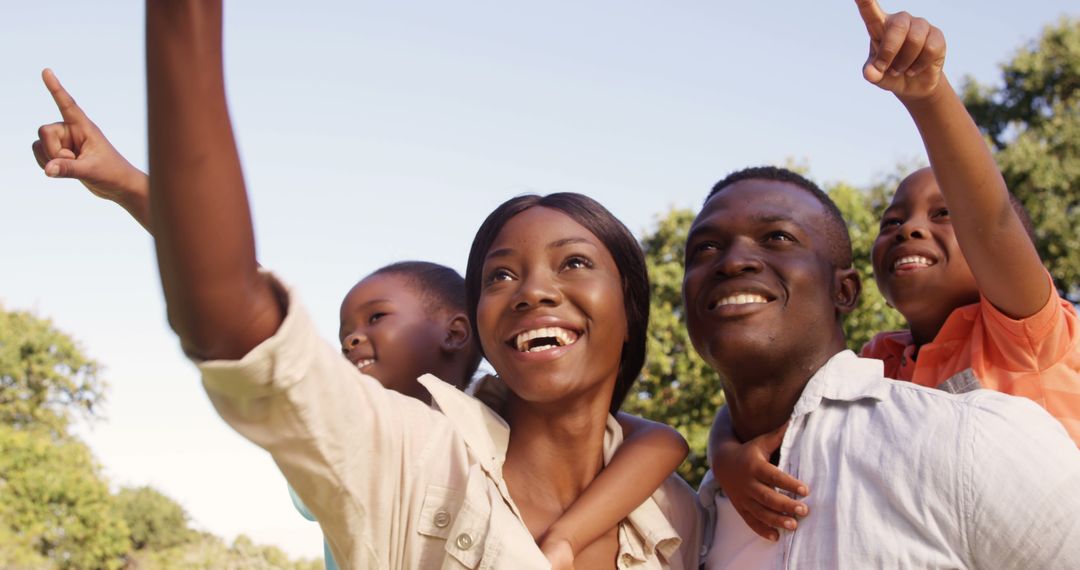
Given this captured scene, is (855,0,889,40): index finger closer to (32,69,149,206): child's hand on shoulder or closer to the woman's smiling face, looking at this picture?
the woman's smiling face

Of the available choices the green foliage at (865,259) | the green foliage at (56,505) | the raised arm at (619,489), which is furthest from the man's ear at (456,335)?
the green foliage at (56,505)

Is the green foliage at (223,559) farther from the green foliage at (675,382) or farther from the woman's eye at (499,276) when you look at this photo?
the woman's eye at (499,276)

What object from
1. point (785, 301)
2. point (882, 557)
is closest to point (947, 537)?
point (882, 557)

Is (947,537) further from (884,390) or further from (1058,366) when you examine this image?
(1058,366)

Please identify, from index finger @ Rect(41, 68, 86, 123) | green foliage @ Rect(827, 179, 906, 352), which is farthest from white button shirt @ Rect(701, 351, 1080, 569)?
green foliage @ Rect(827, 179, 906, 352)

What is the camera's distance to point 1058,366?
10.00 feet

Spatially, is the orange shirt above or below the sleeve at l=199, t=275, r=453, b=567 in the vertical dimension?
above

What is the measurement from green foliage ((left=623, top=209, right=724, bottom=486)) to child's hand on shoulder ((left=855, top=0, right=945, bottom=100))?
439 inches

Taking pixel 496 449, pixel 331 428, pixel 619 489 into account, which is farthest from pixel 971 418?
pixel 331 428

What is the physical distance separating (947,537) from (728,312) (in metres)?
0.82

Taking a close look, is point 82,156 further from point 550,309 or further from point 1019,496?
point 1019,496

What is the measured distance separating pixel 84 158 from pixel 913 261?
264 centimetres

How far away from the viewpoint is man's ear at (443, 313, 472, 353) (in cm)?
417

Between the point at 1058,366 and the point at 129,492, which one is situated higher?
the point at 129,492
